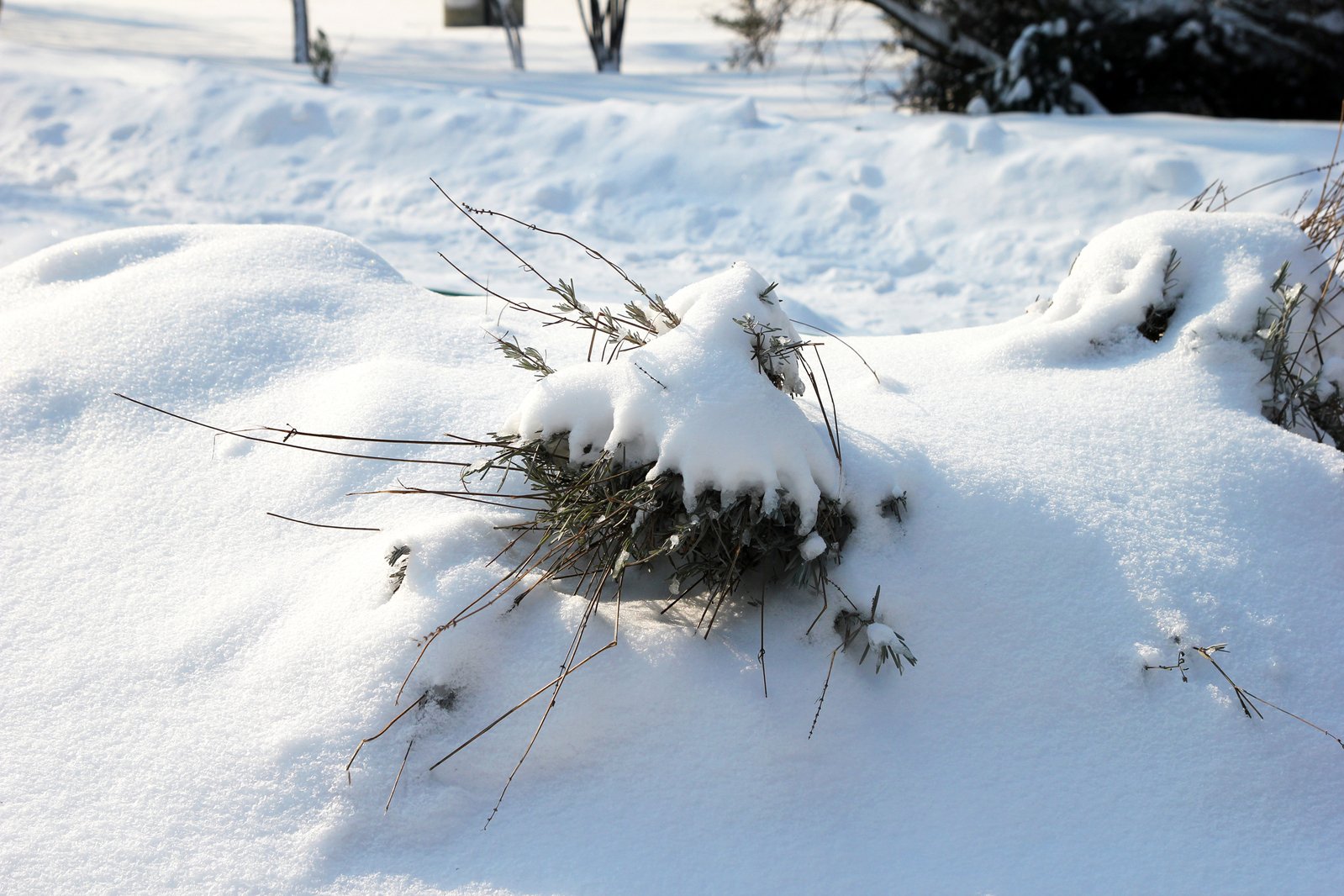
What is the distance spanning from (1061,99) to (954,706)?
740cm

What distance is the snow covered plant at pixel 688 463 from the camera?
1.91 metres

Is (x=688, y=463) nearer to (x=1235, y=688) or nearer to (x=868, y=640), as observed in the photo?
(x=868, y=640)

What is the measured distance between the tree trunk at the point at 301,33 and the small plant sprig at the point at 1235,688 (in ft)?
38.9

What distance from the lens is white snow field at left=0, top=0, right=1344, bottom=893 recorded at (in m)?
1.77

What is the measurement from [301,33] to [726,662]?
11.8 m

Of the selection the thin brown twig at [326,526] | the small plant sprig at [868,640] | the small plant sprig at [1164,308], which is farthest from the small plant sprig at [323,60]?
the small plant sprig at [868,640]

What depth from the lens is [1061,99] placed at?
26.5 feet

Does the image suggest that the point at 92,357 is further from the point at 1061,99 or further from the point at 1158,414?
the point at 1061,99

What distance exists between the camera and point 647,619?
6.66ft

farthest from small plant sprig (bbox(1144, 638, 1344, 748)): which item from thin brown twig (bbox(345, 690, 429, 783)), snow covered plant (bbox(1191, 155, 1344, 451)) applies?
thin brown twig (bbox(345, 690, 429, 783))

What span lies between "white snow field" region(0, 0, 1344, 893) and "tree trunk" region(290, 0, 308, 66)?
9.48 m

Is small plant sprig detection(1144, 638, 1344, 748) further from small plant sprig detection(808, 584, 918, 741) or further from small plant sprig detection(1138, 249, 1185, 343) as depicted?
small plant sprig detection(1138, 249, 1185, 343)

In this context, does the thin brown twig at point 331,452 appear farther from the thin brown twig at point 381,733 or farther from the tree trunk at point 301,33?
the tree trunk at point 301,33

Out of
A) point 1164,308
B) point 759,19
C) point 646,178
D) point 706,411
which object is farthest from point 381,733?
point 759,19
